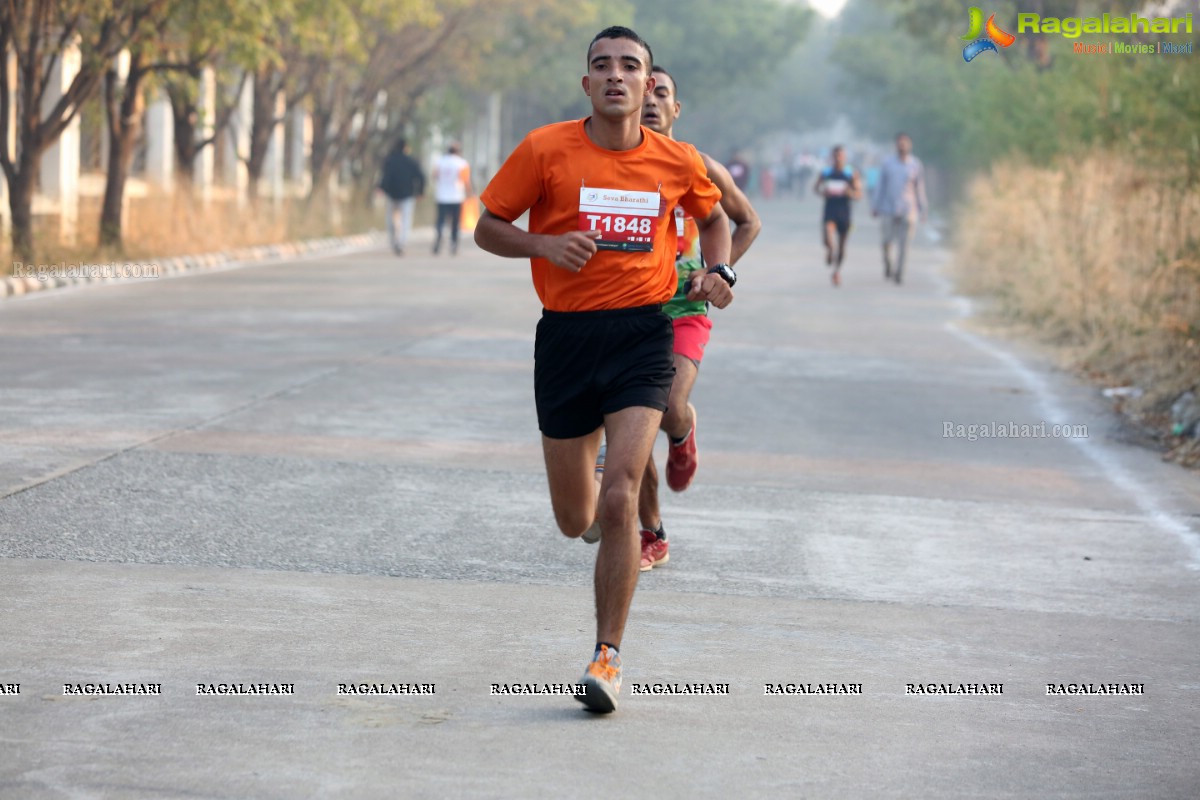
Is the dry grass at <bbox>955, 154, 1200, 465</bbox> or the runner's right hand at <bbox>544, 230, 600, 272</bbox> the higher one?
the runner's right hand at <bbox>544, 230, 600, 272</bbox>

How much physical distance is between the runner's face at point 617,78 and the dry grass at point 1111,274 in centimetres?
639

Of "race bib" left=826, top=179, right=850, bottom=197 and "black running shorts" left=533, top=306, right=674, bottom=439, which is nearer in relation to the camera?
"black running shorts" left=533, top=306, right=674, bottom=439

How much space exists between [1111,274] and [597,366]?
44.7 ft

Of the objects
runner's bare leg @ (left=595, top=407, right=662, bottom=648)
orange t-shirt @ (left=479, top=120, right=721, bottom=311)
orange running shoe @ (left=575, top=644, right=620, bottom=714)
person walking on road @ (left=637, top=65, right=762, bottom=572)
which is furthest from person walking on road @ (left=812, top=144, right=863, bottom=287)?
orange running shoe @ (left=575, top=644, right=620, bottom=714)

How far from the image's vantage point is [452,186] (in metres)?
31.5

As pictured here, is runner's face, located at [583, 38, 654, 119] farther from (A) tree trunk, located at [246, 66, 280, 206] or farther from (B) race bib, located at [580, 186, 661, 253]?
(A) tree trunk, located at [246, 66, 280, 206]

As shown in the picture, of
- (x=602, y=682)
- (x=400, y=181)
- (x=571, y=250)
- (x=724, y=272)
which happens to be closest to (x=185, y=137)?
(x=400, y=181)

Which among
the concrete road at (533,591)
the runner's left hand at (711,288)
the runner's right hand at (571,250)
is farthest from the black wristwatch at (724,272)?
the concrete road at (533,591)

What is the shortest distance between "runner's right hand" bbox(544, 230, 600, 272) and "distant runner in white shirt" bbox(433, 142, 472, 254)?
25.4 meters

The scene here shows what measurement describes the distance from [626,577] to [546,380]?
2.30ft

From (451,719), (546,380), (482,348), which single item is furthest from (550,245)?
(482,348)

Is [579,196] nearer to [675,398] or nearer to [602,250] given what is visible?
[602,250]

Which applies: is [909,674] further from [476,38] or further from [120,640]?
[476,38]

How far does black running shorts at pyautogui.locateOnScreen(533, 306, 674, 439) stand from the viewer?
5.75m
